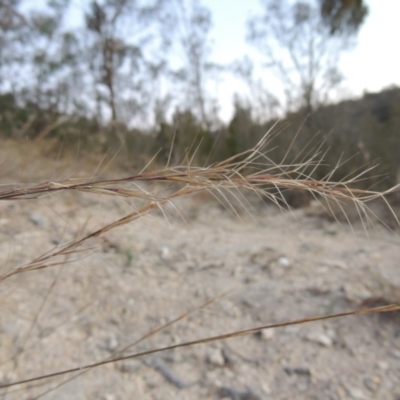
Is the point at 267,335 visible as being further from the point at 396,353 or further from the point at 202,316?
the point at 396,353

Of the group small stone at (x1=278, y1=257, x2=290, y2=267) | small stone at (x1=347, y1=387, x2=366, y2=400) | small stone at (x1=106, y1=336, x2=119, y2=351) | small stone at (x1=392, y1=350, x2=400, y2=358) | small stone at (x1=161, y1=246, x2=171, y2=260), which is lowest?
small stone at (x1=347, y1=387, x2=366, y2=400)

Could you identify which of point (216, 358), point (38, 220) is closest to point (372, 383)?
point (216, 358)

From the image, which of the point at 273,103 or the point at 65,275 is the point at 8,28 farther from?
the point at 65,275

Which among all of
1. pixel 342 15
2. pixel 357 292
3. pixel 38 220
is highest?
pixel 342 15

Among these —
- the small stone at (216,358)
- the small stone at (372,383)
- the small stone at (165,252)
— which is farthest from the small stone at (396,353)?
the small stone at (165,252)

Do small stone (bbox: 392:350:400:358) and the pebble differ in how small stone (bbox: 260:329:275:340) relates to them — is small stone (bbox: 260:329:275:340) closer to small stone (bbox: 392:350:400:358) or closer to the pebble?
small stone (bbox: 392:350:400:358)

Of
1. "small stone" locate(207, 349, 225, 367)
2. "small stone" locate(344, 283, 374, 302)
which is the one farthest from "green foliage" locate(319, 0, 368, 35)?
"small stone" locate(207, 349, 225, 367)

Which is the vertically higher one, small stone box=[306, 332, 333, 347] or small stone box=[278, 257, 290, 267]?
small stone box=[278, 257, 290, 267]
